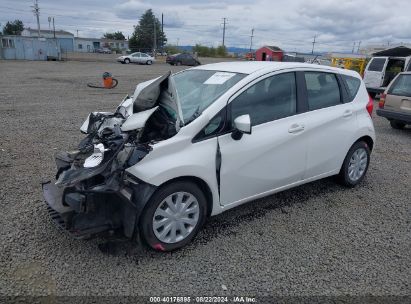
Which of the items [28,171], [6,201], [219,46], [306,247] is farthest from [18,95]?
[219,46]

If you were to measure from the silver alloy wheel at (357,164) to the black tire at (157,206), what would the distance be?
249cm

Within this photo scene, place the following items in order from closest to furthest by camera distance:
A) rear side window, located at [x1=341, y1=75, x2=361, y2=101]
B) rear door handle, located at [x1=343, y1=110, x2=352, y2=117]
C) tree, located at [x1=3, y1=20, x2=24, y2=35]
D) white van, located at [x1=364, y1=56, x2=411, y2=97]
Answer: rear door handle, located at [x1=343, y1=110, x2=352, y2=117]
rear side window, located at [x1=341, y1=75, x2=361, y2=101]
white van, located at [x1=364, y1=56, x2=411, y2=97]
tree, located at [x1=3, y1=20, x2=24, y2=35]

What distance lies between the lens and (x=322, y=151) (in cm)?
423

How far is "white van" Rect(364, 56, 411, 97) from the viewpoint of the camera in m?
15.2

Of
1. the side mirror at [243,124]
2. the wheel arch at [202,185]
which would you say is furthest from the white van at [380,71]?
the wheel arch at [202,185]

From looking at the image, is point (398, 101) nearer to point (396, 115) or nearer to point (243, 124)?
point (396, 115)

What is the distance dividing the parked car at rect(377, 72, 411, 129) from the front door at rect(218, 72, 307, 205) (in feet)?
18.8

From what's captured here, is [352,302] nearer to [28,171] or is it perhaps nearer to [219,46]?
[28,171]

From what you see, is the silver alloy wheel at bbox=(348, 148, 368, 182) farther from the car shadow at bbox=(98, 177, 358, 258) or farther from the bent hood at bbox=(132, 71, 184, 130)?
the bent hood at bbox=(132, 71, 184, 130)

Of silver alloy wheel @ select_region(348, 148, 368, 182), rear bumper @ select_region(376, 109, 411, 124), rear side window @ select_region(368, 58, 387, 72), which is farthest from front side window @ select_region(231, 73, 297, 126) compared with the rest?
rear side window @ select_region(368, 58, 387, 72)

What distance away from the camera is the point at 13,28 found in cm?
9125

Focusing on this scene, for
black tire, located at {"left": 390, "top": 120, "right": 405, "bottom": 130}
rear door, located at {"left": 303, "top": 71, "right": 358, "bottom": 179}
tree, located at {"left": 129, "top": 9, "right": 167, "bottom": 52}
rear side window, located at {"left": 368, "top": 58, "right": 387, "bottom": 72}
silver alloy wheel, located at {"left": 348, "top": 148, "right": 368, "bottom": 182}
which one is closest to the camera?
rear door, located at {"left": 303, "top": 71, "right": 358, "bottom": 179}

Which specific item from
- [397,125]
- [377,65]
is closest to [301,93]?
[397,125]

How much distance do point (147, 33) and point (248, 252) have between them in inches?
3485
